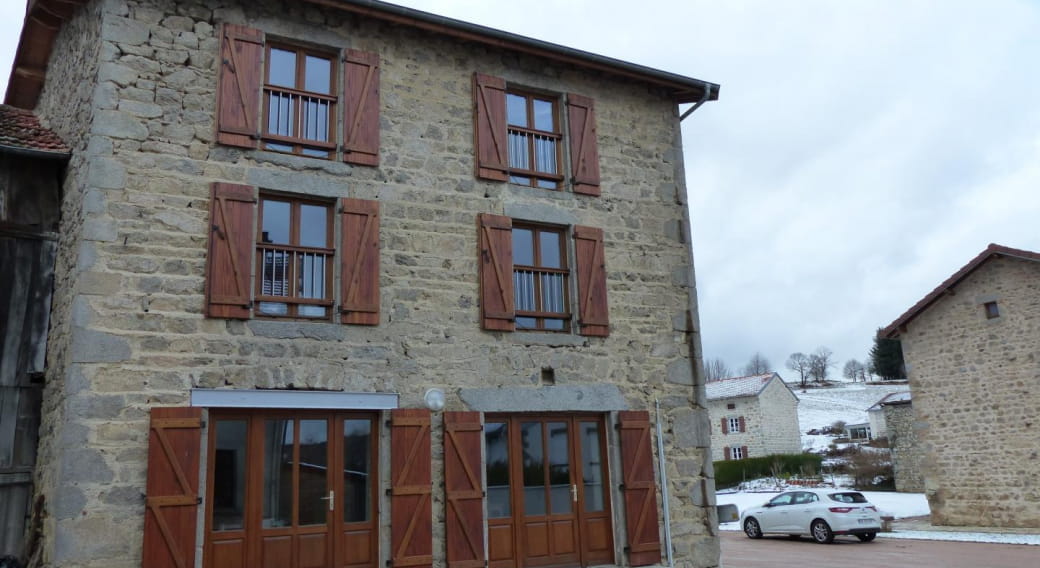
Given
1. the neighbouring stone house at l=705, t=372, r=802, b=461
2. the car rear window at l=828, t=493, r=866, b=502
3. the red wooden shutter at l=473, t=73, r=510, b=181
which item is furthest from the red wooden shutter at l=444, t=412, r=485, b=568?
the neighbouring stone house at l=705, t=372, r=802, b=461

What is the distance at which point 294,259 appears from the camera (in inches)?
336

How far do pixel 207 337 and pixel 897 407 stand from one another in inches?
840

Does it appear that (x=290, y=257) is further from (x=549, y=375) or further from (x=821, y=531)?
(x=821, y=531)

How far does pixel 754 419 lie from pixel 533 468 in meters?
30.4

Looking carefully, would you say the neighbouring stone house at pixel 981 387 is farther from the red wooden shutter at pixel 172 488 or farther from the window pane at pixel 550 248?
the red wooden shutter at pixel 172 488

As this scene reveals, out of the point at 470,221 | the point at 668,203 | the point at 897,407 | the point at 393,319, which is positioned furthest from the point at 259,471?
the point at 897,407

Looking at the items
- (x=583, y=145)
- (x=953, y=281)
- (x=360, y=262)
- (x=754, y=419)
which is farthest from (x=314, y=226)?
(x=754, y=419)

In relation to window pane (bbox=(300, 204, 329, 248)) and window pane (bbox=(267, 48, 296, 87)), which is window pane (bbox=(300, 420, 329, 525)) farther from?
window pane (bbox=(267, 48, 296, 87))

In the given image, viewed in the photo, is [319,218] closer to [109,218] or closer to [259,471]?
[109,218]

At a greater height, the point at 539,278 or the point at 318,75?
the point at 318,75

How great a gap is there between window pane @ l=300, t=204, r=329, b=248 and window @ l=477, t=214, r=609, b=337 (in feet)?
5.84

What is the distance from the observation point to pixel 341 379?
27.4 ft

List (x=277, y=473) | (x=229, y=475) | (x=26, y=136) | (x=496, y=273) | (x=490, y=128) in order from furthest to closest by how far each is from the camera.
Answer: (x=490, y=128)
(x=496, y=273)
(x=26, y=136)
(x=277, y=473)
(x=229, y=475)

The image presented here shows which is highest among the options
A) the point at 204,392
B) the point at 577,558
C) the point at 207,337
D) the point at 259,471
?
the point at 207,337
